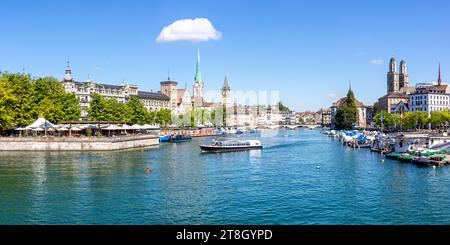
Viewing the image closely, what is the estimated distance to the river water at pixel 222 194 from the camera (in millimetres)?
20953

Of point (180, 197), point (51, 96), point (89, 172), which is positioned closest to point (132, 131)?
point (51, 96)

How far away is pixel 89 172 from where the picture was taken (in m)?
37.5

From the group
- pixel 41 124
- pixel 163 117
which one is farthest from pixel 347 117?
pixel 41 124

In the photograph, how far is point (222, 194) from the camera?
27.4 m

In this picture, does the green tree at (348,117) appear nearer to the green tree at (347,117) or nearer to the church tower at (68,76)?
the green tree at (347,117)

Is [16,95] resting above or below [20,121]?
above

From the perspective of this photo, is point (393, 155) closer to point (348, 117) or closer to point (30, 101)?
Answer: point (30, 101)

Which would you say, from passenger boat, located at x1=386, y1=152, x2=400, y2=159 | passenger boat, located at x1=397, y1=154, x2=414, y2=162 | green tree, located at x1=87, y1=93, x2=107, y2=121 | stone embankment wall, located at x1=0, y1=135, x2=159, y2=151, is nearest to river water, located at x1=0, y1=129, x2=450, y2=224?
passenger boat, located at x1=397, y1=154, x2=414, y2=162

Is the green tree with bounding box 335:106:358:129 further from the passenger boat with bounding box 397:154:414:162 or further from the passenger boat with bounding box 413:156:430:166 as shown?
the passenger boat with bounding box 413:156:430:166

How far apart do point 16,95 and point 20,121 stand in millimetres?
4564

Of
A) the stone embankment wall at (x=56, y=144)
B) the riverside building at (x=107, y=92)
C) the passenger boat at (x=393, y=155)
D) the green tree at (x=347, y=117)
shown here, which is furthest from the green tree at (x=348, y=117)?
the stone embankment wall at (x=56, y=144)

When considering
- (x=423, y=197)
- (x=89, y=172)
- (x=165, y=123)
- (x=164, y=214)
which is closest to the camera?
(x=164, y=214)
